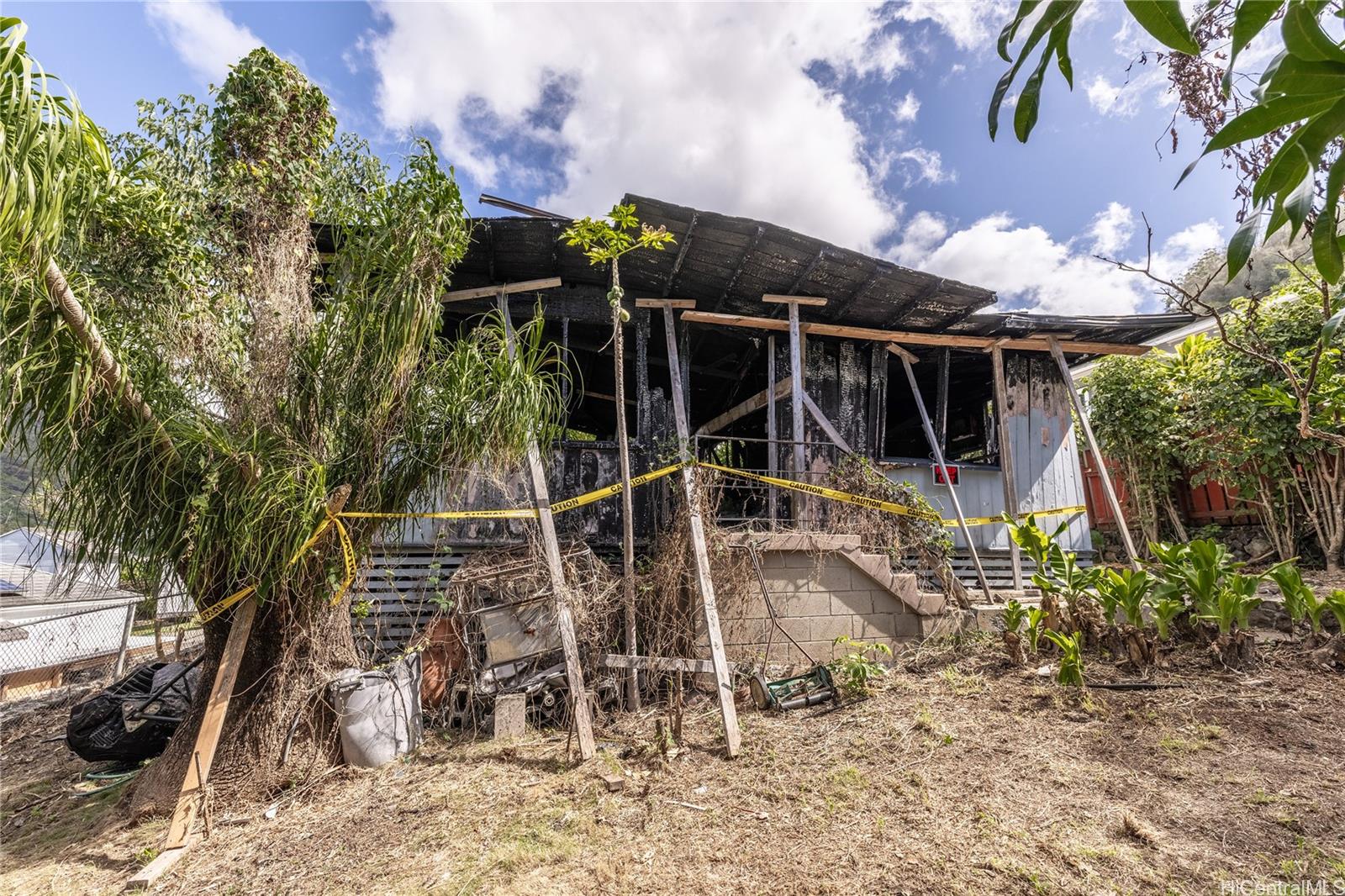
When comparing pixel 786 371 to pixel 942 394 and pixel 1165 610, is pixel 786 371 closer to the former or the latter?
pixel 942 394

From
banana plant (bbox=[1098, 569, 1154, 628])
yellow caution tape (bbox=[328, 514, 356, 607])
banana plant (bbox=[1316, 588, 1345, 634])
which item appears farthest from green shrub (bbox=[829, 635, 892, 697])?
yellow caution tape (bbox=[328, 514, 356, 607])

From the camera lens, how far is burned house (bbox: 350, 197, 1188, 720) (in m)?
5.60

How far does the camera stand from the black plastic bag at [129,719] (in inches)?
173

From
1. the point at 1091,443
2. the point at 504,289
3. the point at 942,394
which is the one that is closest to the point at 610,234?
the point at 504,289

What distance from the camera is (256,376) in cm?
380

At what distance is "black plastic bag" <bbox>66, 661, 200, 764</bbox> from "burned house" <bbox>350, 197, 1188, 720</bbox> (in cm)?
155

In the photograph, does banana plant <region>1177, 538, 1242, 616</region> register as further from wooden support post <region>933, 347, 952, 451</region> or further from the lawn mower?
wooden support post <region>933, 347, 952, 451</region>

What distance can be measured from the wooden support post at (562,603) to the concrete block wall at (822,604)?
1226mm

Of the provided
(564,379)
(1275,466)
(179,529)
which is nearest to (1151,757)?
(564,379)

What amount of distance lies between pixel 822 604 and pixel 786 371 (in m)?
3.24

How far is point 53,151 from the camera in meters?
2.44

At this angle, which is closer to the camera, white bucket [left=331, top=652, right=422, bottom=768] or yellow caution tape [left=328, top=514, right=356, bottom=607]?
yellow caution tape [left=328, top=514, right=356, bottom=607]

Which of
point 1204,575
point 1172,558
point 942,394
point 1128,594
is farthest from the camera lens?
point 942,394

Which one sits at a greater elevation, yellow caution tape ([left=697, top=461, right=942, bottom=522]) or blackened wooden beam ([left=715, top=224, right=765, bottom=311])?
blackened wooden beam ([left=715, top=224, right=765, bottom=311])
